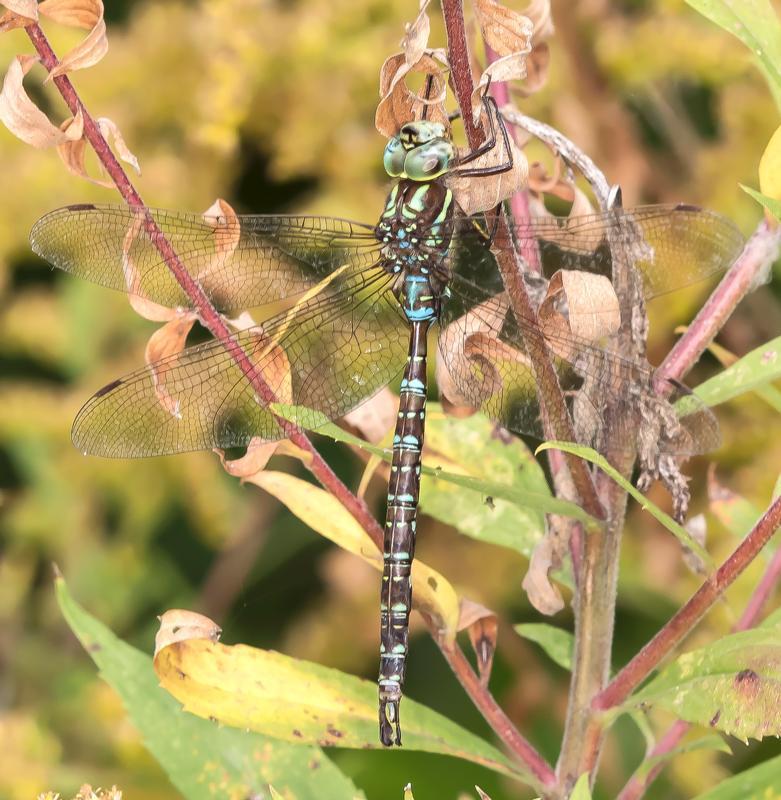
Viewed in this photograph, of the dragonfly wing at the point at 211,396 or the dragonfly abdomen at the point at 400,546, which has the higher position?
the dragonfly wing at the point at 211,396

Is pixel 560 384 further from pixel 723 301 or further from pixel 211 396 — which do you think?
pixel 211 396

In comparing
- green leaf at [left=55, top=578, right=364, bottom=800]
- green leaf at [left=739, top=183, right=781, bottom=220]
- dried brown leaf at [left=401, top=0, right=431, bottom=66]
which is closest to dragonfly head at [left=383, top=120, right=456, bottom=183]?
A: dried brown leaf at [left=401, top=0, right=431, bottom=66]

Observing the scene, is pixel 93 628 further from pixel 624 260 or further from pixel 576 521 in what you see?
pixel 624 260

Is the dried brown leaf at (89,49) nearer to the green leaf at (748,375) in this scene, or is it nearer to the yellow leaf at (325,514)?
the yellow leaf at (325,514)

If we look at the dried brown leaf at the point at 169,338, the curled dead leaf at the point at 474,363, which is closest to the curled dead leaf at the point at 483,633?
the curled dead leaf at the point at 474,363

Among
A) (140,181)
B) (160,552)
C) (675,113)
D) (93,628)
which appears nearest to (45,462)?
(160,552)

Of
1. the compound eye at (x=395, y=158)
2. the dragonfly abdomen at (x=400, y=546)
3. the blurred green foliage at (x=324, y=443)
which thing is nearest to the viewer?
the dragonfly abdomen at (x=400, y=546)

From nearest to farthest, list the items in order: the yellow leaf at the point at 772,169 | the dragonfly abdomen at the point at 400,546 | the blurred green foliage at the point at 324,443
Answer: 1. the yellow leaf at the point at 772,169
2. the dragonfly abdomen at the point at 400,546
3. the blurred green foliage at the point at 324,443
